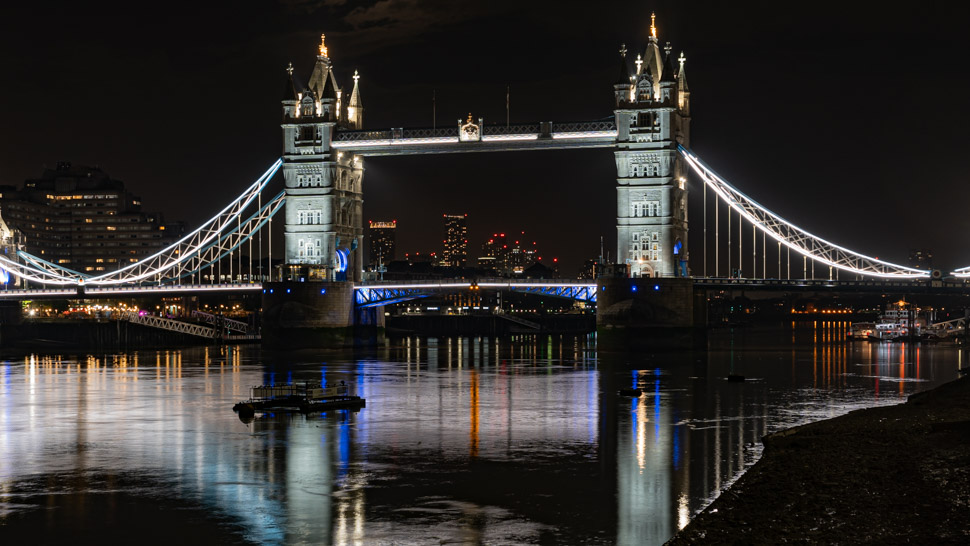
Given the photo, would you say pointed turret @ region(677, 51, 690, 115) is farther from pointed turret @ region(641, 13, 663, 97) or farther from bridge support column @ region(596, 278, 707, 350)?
bridge support column @ region(596, 278, 707, 350)

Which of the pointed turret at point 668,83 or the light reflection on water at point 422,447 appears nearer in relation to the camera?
the light reflection on water at point 422,447

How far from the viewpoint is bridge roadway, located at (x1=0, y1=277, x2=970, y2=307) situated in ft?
291

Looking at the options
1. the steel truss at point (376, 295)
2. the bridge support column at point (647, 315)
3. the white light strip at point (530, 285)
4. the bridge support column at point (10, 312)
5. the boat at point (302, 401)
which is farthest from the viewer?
the bridge support column at point (10, 312)

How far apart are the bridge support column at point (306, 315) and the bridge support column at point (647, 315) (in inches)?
805

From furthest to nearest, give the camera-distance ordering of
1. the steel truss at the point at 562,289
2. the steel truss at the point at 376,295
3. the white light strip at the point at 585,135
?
the steel truss at the point at 376,295 < the steel truss at the point at 562,289 < the white light strip at the point at 585,135

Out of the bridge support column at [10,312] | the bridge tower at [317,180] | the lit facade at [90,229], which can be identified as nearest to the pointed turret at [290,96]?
the bridge tower at [317,180]

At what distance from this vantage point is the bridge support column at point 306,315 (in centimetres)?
8831

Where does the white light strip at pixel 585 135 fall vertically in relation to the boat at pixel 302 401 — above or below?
above

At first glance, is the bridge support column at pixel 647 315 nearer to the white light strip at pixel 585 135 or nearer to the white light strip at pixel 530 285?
the white light strip at pixel 530 285

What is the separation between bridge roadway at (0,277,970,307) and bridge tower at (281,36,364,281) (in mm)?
3847

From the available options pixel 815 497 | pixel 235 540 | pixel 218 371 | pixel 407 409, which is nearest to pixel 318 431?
pixel 407 409

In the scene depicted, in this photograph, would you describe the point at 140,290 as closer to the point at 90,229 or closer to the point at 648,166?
the point at 648,166

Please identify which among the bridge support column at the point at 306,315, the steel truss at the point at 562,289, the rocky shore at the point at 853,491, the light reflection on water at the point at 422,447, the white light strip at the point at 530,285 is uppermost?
the white light strip at the point at 530,285

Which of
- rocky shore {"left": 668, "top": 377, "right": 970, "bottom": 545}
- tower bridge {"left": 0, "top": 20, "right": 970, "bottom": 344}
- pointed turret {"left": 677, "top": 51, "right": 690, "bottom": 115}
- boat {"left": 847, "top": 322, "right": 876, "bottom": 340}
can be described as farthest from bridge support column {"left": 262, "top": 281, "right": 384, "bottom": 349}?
rocky shore {"left": 668, "top": 377, "right": 970, "bottom": 545}
